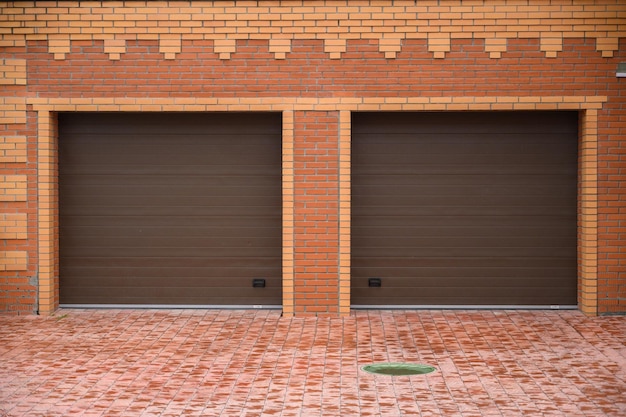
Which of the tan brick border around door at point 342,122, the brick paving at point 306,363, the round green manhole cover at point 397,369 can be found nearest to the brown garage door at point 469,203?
the tan brick border around door at point 342,122

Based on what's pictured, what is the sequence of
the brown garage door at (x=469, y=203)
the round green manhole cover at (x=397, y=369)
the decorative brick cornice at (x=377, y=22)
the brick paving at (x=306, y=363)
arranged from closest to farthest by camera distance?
the brick paving at (x=306, y=363)
the round green manhole cover at (x=397, y=369)
the decorative brick cornice at (x=377, y=22)
the brown garage door at (x=469, y=203)

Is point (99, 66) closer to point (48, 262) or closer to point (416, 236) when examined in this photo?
point (48, 262)

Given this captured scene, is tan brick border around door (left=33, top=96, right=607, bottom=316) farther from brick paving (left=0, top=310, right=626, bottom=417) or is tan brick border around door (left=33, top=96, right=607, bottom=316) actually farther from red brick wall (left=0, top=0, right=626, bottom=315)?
brick paving (left=0, top=310, right=626, bottom=417)

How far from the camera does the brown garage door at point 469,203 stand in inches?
562

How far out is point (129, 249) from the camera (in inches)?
567

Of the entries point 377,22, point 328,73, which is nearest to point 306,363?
point 328,73

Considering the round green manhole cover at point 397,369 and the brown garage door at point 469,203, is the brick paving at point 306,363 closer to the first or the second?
the round green manhole cover at point 397,369

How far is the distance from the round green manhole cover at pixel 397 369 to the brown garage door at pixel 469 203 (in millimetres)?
3628

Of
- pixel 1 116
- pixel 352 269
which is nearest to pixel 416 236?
pixel 352 269

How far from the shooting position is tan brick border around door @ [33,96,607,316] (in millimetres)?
13820

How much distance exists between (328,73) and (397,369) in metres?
4.89

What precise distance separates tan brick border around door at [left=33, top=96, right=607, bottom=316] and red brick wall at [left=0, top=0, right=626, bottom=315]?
19mm

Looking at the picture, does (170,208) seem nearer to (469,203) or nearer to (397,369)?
(469,203)

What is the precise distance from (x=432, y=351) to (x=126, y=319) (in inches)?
176
